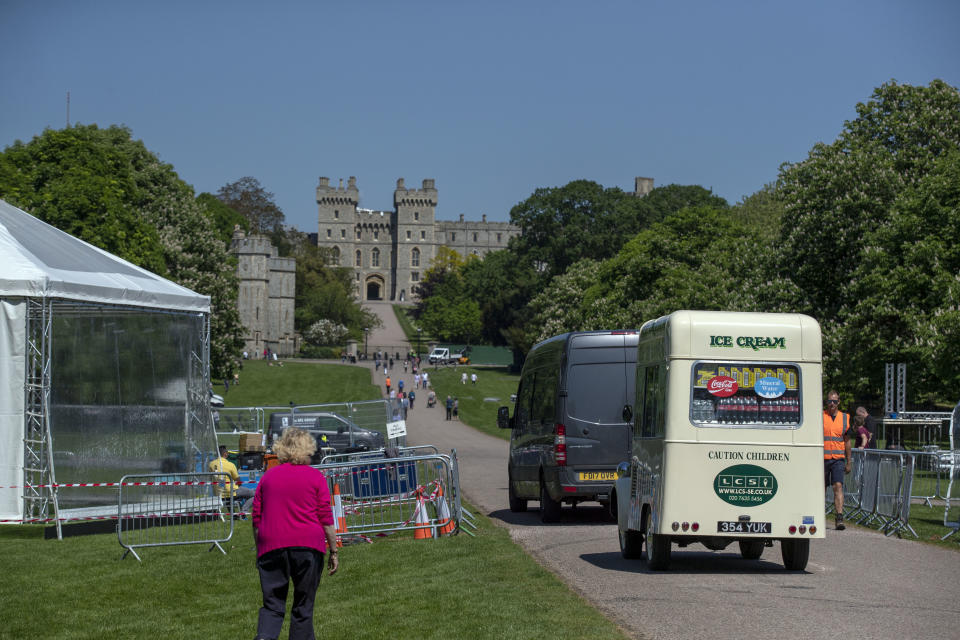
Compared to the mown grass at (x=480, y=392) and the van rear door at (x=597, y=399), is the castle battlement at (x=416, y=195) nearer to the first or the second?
the mown grass at (x=480, y=392)

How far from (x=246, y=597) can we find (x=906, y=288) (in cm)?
2633

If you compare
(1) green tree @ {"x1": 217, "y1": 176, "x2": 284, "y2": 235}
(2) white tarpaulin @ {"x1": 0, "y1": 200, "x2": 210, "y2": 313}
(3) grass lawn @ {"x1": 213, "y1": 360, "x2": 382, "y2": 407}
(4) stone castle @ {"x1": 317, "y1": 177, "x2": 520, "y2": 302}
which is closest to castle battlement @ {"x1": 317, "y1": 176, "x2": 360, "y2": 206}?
(4) stone castle @ {"x1": 317, "y1": 177, "x2": 520, "y2": 302}

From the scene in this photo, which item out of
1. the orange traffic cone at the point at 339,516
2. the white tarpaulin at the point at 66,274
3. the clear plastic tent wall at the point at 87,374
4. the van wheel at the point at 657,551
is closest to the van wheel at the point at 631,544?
the van wheel at the point at 657,551

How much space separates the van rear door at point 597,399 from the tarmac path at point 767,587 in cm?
102

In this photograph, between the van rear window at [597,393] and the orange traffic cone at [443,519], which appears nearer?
the orange traffic cone at [443,519]

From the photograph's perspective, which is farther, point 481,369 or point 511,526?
point 481,369

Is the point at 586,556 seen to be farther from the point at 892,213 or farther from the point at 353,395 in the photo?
the point at 353,395

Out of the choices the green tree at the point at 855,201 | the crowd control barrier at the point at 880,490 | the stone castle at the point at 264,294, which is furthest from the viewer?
the stone castle at the point at 264,294

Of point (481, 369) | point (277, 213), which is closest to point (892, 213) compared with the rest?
point (481, 369)

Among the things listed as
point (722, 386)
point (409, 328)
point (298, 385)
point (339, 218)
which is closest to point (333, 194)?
point (339, 218)

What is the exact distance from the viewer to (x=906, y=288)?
3181cm

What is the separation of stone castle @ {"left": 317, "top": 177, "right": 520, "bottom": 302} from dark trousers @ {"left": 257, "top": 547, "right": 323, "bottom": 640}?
17123 cm

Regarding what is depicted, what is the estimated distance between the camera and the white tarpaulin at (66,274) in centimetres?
1552

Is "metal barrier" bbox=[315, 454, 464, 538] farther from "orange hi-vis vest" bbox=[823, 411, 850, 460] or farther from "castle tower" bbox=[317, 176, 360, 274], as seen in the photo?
"castle tower" bbox=[317, 176, 360, 274]
